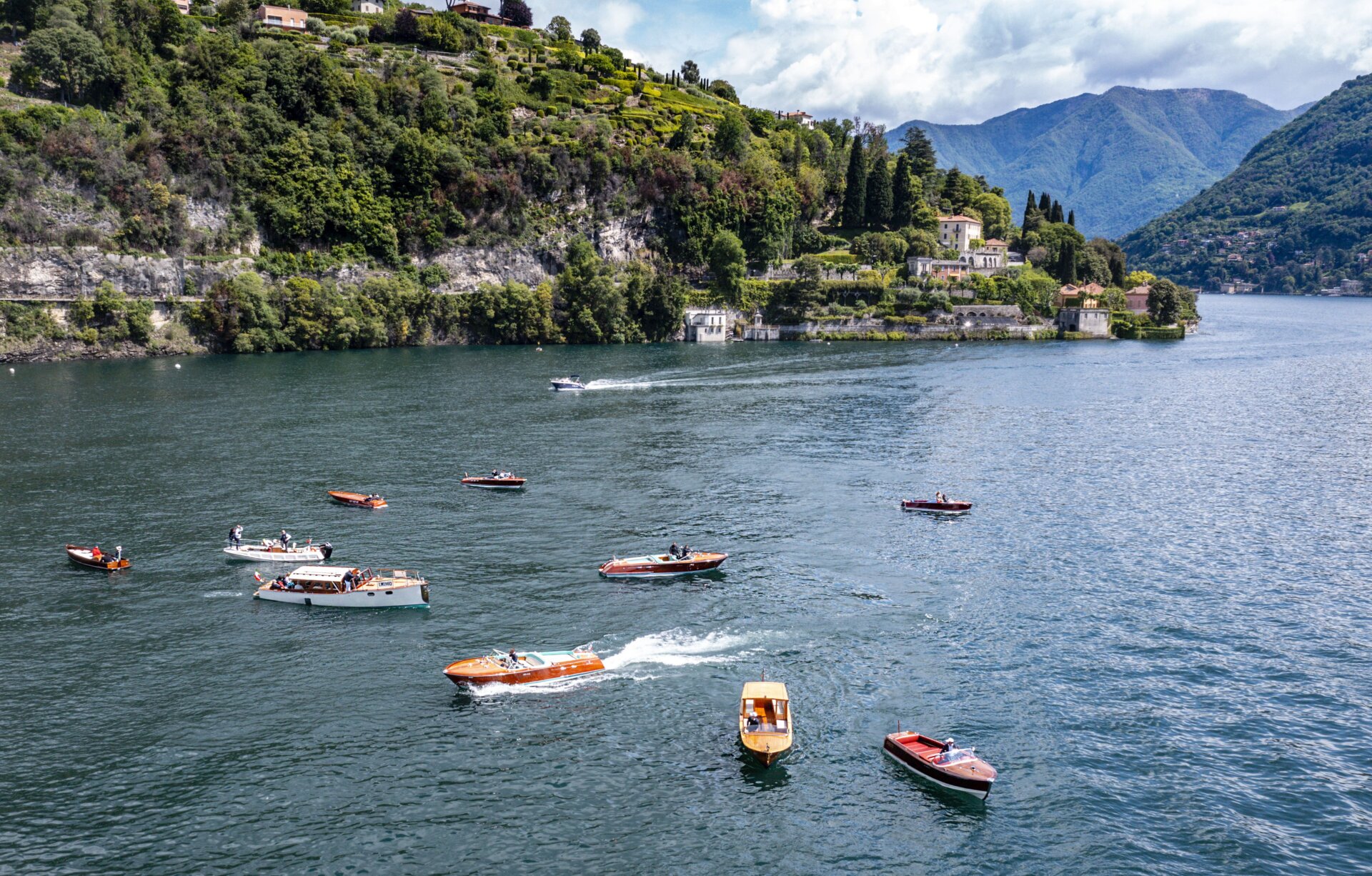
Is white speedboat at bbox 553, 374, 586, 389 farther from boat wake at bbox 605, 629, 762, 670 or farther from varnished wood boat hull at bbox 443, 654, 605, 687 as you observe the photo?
varnished wood boat hull at bbox 443, 654, 605, 687

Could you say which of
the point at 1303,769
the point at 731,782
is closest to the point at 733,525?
the point at 731,782

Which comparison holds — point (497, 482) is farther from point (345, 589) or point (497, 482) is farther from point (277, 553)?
point (345, 589)

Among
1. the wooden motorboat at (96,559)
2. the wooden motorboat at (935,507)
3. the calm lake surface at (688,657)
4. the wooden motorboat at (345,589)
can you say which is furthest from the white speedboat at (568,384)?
the wooden motorboat at (345,589)

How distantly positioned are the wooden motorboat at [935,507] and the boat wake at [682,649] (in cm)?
3405

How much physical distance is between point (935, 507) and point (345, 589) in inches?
2129

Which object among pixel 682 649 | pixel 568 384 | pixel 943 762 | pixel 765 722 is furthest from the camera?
pixel 568 384

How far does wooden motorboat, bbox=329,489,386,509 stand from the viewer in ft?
292

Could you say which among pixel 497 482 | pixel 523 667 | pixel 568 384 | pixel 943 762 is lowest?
pixel 943 762

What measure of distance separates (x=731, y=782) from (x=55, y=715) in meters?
36.9

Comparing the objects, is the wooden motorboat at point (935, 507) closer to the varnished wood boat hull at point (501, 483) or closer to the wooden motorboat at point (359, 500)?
the varnished wood boat hull at point (501, 483)

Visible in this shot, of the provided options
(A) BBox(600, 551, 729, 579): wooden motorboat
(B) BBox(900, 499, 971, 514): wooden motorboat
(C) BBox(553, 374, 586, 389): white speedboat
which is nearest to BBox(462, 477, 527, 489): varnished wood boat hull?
(A) BBox(600, 551, 729, 579): wooden motorboat

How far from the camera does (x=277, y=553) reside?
74.6 m

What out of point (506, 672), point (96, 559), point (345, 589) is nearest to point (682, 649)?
point (506, 672)

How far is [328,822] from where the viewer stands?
42250 mm
